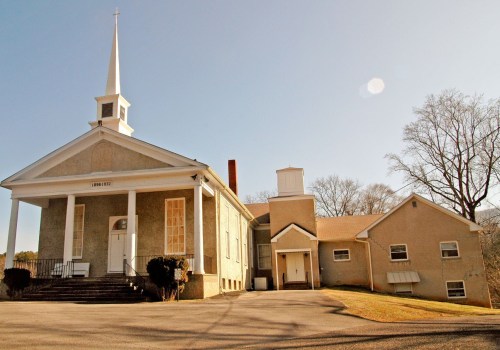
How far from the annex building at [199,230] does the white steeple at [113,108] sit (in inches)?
2.5

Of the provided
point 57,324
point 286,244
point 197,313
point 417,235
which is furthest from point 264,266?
point 57,324

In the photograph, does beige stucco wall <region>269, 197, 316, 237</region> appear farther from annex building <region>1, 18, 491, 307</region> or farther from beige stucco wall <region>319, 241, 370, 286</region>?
beige stucco wall <region>319, 241, 370, 286</region>

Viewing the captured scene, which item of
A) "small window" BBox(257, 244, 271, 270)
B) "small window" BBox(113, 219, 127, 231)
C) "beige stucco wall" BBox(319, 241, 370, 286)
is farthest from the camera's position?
"small window" BBox(257, 244, 271, 270)

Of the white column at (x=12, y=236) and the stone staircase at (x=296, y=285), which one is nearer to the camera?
the white column at (x=12, y=236)

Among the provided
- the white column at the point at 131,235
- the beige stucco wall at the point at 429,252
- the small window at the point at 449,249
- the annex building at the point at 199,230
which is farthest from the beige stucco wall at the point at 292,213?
the white column at the point at 131,235

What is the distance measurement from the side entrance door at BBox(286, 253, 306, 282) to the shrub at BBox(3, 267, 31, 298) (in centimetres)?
1596

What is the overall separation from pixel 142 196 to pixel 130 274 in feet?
15.2

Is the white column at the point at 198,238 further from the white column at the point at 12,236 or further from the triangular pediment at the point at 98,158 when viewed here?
the white column at the point at 12,236

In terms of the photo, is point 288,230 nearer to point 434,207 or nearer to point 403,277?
point 403,277

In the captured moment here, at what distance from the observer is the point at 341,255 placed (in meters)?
30.2

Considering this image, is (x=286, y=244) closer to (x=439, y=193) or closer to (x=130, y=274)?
(x=130, y=274)

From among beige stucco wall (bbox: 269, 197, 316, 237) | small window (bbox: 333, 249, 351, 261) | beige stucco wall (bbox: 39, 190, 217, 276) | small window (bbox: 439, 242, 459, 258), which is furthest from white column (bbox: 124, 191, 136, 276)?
small window (bbox: 439, 242, 459, 258)

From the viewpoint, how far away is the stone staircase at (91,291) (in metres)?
17.3

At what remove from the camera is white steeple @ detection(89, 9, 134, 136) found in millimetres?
24828
